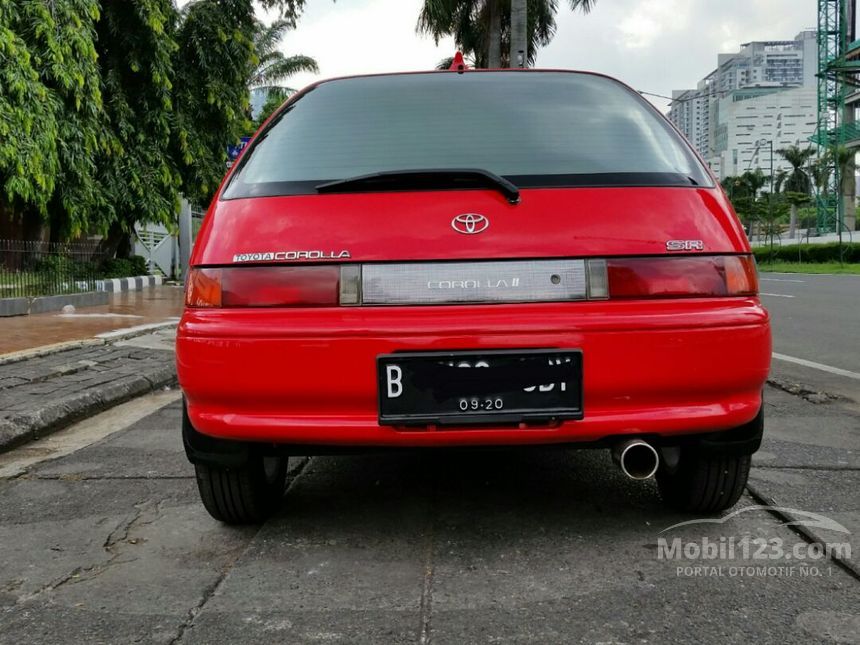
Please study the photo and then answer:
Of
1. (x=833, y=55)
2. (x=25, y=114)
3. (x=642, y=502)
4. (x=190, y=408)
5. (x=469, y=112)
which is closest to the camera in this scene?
(x=190, y=408)

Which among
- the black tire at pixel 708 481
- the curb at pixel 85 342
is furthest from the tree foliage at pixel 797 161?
the black tire at pixel 708 481

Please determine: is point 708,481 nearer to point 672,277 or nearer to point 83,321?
point 672,277

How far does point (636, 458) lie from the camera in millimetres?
2479

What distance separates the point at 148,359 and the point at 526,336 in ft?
17.2

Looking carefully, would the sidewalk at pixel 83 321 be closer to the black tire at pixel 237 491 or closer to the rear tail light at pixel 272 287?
the black tire at pixel 237 491

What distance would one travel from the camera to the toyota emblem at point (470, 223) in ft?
7.93

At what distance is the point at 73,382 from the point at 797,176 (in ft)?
248

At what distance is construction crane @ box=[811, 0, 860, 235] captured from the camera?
6197cm

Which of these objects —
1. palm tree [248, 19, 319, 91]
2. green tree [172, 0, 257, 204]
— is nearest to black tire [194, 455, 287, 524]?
green tree [172, 0, 257, 204]

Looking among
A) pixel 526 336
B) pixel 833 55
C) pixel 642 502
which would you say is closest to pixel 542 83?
pixel 526 336

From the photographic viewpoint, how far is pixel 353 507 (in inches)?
120

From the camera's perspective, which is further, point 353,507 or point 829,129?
point 829,129

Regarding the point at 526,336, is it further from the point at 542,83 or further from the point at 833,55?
the point at 833,55

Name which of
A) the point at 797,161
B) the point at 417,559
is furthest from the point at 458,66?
the point at 797,161
